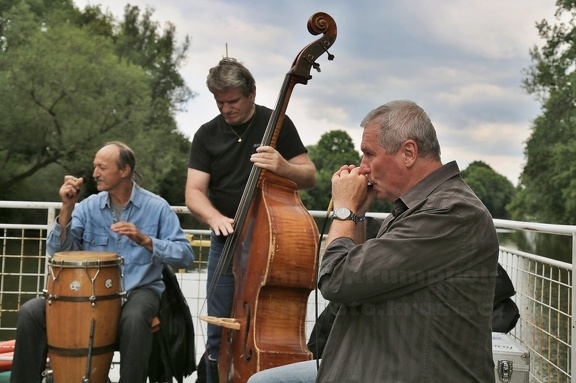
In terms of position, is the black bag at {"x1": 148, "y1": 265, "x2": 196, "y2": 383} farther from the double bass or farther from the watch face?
the watch face

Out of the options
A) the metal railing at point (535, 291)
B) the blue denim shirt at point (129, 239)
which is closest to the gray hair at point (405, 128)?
the metal railing at point (535, 291)

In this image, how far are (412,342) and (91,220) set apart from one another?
2.69 m

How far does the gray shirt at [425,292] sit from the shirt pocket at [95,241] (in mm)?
2424

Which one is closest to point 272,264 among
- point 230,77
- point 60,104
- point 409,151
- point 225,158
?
point 225,158

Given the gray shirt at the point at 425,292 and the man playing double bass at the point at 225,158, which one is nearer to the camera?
the gray shirt at the point at 425,292

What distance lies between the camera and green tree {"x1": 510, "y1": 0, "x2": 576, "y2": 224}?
974 inches

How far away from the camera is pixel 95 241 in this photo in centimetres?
410

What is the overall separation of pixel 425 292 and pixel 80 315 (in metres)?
2.22

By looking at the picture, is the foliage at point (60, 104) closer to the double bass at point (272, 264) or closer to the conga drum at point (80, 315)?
the conga drum at point (80, 315)

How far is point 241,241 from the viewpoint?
3504mm

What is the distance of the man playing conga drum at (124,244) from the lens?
3686 mm

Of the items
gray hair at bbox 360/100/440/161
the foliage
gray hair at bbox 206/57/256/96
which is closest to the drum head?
gray hair at bbox 206/57/256/96

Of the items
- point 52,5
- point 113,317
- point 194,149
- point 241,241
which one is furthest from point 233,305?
point 52,5

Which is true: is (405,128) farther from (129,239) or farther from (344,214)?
(129,239)
